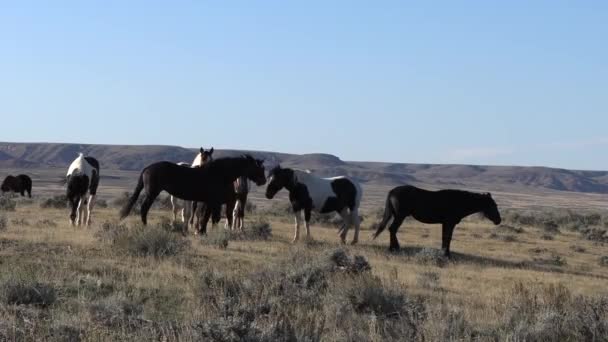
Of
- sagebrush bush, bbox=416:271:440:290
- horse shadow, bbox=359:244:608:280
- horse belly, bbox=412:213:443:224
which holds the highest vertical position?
horse belly, bbox=412:213:443:224

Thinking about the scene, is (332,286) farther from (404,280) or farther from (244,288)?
(404,280)

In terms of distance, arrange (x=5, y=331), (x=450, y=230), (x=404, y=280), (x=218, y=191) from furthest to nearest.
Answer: (x=450, y=230) < (x=218, y=191) < (x=404, y=280) < (x=5, y=331)

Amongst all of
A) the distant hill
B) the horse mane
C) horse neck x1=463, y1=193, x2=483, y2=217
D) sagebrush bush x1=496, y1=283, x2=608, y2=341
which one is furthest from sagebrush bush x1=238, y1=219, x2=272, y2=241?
the distant hill

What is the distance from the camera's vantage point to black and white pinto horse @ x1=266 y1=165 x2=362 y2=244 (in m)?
18.1

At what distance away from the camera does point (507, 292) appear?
452 inches

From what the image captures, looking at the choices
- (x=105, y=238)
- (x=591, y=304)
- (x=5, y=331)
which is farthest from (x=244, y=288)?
(x=105, y=238)

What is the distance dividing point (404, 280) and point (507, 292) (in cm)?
153

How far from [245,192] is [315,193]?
6.46ft

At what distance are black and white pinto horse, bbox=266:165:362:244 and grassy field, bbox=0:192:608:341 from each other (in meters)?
2.57

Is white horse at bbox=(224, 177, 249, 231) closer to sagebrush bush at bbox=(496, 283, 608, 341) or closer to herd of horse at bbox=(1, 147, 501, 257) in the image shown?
herd of horse at bbox=(1, 147, 501, 257)

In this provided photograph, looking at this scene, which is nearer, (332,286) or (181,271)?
(332,286)

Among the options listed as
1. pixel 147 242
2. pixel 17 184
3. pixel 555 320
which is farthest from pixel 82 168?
pixel 17 184

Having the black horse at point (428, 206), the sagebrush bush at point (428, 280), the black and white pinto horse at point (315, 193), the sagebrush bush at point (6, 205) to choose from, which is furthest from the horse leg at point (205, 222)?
the sagebrush bush at point (6, 205)

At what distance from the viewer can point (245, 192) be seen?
1938cm
